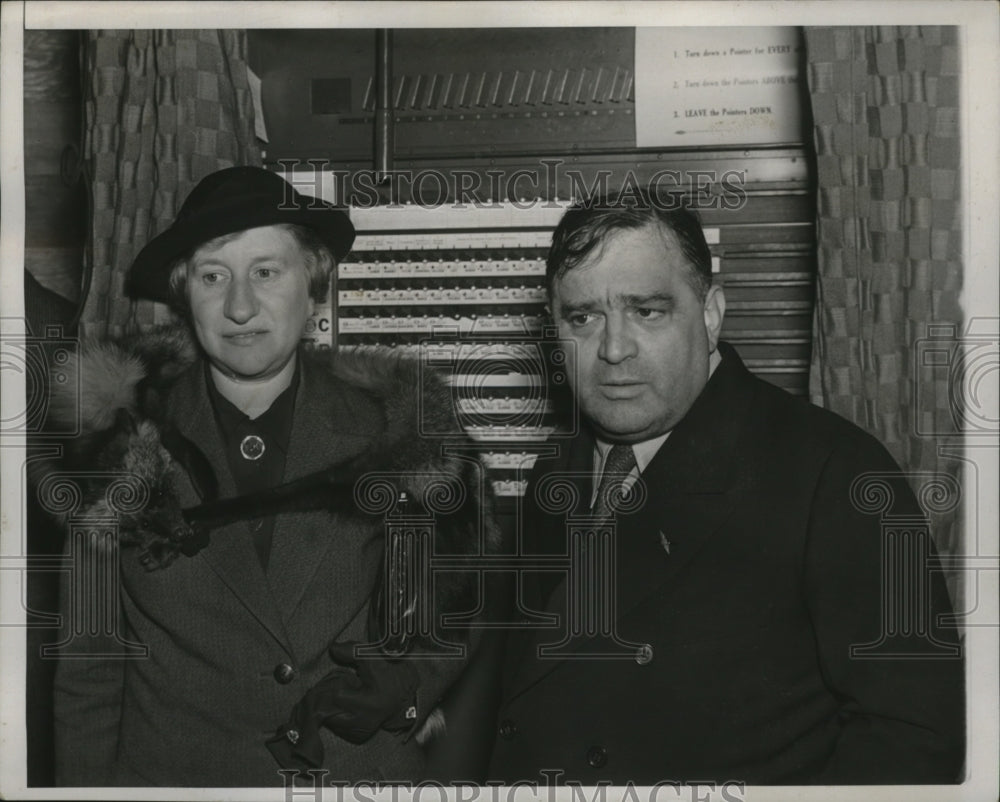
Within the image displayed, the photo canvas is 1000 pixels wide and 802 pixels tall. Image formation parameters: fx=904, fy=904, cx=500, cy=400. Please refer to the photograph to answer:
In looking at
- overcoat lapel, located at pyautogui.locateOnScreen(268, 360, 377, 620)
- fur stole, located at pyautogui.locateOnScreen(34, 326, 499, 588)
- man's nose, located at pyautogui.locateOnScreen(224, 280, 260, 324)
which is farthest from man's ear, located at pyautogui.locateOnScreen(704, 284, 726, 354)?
man's nose, located at pyautogui.locateOnScreen(224, 280, 260, 324)

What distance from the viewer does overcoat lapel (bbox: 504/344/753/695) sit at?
126cm

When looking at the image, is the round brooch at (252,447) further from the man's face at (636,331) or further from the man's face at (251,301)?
the man's face at (636,331)

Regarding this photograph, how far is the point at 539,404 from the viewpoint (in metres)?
1.36

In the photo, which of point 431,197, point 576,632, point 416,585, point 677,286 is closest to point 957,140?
point 677,286

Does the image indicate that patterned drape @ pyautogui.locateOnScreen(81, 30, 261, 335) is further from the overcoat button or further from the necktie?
the overcoat button

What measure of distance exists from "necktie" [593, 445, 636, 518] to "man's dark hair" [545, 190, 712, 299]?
25cm

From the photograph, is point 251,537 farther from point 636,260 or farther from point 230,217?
point 636,260

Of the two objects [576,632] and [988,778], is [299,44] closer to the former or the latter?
[576,632]

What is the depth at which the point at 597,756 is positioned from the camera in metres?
1.27

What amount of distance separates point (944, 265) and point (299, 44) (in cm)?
103

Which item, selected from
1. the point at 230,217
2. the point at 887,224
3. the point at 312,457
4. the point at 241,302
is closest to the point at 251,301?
the point at 241,302

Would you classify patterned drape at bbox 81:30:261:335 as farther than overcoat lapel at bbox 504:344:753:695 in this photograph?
Yes

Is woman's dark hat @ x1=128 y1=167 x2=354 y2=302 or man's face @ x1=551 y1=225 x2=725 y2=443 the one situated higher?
woman's dark hat @ x1=128 y1=167 x2=354 y2=302

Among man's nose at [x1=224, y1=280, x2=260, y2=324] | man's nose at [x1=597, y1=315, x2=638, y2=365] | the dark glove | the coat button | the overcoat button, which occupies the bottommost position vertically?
the coat button
